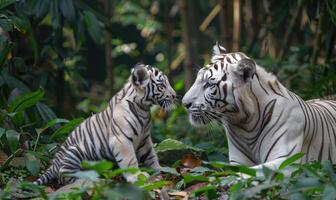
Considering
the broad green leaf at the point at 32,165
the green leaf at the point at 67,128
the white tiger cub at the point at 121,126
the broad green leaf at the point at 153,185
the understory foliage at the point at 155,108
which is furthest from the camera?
the green leaf at the point at 67,128

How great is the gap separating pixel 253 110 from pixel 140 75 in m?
0.83

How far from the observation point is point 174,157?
7.14 m

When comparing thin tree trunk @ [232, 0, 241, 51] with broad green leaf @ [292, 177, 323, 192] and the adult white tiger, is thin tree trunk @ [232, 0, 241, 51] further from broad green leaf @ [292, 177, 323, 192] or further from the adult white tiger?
broad green leaf @ [292, 177, 323, 192]

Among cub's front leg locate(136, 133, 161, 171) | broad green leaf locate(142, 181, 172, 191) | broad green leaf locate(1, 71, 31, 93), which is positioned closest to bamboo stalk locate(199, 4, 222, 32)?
broad green leaf locate(1, 71, 31, 93)

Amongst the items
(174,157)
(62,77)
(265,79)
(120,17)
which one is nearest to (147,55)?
(120,17)

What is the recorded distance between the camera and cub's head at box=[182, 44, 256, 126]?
5898 millimetres

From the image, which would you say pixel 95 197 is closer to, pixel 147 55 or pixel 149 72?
pixel 149 72

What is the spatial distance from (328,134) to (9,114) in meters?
2.39

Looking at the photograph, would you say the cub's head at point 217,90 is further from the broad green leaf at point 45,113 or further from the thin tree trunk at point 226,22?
the thin tree trunk at point 226,22

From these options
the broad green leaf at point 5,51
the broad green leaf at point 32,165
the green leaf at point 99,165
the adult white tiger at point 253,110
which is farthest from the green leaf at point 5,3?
A: the green leaf at point 99,165

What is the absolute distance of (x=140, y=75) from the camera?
609cm

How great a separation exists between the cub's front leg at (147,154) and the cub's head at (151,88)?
313 millimetres

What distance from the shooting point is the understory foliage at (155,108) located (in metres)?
5.05

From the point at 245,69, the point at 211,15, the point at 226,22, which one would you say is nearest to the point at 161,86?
the point at 245,69
